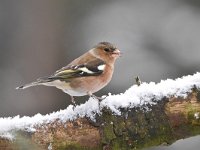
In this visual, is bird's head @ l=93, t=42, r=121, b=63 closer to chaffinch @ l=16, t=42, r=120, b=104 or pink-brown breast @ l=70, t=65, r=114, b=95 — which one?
chaffinch @ l=16, t=42, r=120, b=104

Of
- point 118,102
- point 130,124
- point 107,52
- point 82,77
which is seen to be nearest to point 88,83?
point 82,77

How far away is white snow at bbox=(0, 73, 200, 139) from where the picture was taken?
452cm

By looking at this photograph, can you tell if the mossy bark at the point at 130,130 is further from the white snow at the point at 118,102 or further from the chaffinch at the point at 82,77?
the chaffinch at the point at 82,77

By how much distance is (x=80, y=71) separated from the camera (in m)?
5.38

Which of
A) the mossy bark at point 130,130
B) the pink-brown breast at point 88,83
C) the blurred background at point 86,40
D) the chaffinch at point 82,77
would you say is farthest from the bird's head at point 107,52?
the blurred background at point 86,40

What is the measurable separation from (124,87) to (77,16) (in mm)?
2242

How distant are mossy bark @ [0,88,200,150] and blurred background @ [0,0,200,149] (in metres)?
5.71

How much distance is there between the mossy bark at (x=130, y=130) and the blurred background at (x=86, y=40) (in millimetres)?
5710

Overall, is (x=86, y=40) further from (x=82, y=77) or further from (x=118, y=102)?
(x=118, y=102)

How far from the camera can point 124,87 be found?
1083cm

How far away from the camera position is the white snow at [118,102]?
452 centimetres

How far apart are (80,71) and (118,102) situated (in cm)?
88

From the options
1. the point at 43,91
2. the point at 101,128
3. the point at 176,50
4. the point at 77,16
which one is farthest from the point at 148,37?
the point at 101,128

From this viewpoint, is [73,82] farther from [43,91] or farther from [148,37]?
[148,37]
